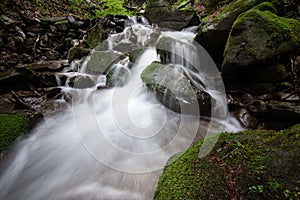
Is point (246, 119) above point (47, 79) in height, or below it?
below

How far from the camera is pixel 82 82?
5.61 m

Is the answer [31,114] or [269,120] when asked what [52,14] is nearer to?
[31,114]

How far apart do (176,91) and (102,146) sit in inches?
77.8

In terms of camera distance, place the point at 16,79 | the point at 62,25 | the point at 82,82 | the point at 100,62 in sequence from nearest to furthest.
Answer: the point at 16,79
the point at 82,82
the point at 100,62
the point at 62,25

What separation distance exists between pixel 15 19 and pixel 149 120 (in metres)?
6.66

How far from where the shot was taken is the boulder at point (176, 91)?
413 centimetres

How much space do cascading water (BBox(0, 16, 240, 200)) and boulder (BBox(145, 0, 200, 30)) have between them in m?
5.13

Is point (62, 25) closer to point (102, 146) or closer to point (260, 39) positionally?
point (102, 146)

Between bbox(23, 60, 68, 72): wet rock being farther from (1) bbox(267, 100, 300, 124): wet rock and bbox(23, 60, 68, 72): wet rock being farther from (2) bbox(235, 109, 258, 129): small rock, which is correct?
(1) bbox(267, 100, 300, 124): wet rock

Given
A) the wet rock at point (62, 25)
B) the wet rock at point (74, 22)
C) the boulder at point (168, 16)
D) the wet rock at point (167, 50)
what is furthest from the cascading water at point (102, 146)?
the boulder at point (168, 16)

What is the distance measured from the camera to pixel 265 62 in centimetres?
411

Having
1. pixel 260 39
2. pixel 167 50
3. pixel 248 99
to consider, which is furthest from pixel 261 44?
pixel 167 50

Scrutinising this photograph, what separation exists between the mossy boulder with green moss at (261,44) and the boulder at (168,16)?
5330mm

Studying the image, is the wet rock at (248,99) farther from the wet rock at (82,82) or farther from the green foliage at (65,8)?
the green foliage at (65,8)
